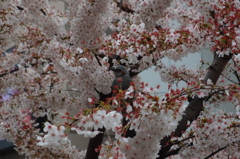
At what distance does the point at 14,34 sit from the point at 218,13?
13.4 ft

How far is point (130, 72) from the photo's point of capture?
490cm

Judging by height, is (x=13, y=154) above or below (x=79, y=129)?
below

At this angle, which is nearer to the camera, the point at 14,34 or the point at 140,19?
the point at 140,19

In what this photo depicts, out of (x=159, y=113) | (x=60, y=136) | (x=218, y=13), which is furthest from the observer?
(x=218, y=13)

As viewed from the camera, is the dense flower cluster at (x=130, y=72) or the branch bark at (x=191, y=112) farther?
the branch bark at (x=191, y=112)

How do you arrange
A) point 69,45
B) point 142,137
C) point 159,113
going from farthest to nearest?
1. point 69,45
2. point 142,137
3. point 159,113

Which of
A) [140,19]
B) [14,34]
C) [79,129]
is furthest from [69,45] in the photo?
[79,129]

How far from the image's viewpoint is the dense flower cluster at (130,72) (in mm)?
2801

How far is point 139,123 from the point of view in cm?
288

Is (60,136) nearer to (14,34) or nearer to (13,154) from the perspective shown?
(14,34)

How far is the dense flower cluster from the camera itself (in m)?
Result: 2.80

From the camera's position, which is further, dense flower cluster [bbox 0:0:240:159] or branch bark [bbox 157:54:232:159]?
branch bark [bbox 157:54:232:159]

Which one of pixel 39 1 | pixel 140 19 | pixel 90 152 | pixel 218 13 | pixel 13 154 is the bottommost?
pixel 13 154

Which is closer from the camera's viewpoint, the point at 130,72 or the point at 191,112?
the point at 191,112
